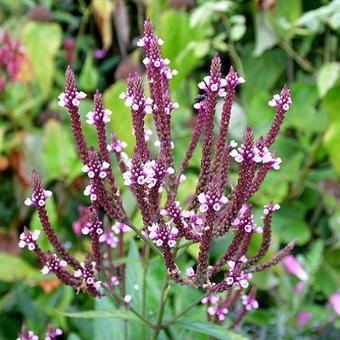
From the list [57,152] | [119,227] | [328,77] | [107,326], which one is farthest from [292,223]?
[119,227]

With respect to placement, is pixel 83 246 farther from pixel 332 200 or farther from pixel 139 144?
pixel 139 144

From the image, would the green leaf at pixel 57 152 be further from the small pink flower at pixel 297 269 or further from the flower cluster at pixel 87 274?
the flower cluster at pixel 87 274

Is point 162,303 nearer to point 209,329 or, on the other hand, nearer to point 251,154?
point 209,329

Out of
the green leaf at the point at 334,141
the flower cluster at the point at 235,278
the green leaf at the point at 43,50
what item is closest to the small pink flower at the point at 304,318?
the green leaf at the point at 334,141

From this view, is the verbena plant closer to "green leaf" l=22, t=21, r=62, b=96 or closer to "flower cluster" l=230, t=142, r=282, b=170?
"flower cluster" l=230, t=142, r=282, b=170

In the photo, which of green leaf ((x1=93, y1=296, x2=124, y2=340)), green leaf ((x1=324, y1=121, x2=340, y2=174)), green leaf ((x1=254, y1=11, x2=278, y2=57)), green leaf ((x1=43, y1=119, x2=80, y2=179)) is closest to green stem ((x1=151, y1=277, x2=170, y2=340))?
green leaf ((x1=93, y1=296, x2=124, y2=340))

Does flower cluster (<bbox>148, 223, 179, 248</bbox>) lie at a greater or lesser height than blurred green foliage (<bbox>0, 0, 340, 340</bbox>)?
lesser
